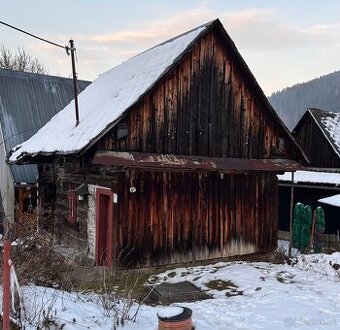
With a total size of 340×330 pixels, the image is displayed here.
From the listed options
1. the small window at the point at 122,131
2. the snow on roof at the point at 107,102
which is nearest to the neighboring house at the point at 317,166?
the snow on roof at the point at 107,102

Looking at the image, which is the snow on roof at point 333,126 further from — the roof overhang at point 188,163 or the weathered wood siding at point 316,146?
the roof overhang at point 188,163

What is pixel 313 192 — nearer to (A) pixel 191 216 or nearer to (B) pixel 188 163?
(A) pixel 191 216

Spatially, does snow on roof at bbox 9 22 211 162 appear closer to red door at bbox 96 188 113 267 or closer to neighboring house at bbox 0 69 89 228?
red door at bbox 96 188 113 267

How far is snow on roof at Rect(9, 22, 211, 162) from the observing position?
35.7ft

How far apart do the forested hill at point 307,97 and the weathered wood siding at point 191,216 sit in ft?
305

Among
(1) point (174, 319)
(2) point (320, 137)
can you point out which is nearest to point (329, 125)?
(2) point (320, 137)

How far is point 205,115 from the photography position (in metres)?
12.3

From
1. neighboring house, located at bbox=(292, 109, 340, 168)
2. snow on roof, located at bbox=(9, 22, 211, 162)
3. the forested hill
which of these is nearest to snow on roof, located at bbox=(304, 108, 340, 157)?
neighboring house, located at bbox=(292, 109, 340, 168)

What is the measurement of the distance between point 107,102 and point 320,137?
562 inches

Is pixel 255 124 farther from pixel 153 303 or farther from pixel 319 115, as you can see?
pixel 319 115

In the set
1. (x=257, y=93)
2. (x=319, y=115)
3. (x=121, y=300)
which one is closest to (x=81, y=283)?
(x=121, y=300)

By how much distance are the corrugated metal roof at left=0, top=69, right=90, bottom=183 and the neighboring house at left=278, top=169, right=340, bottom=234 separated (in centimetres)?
1207

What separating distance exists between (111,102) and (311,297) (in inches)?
281

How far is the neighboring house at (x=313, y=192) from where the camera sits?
20.0m
